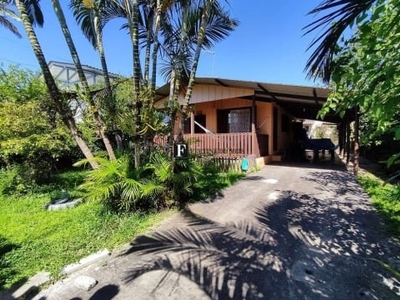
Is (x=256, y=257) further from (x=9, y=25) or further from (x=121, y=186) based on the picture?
(x=9, y=25)

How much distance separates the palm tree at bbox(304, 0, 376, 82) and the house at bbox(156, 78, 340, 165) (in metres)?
7.16

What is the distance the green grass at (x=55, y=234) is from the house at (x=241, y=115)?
200 inches

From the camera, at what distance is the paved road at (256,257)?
2990mm

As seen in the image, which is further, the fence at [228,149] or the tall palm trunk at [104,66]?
the fence at [228,149]

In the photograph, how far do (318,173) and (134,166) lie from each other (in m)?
6.82

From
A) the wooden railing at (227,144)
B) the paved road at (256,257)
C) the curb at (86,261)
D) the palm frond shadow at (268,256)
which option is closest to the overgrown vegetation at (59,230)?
the curb at (86,261)

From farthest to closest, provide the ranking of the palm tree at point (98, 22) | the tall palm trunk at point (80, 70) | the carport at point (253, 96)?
1. the carport at point (253, 96)
2. the palm tree at point (98, 22)
3. the tall palm trunk at point (80, 70)

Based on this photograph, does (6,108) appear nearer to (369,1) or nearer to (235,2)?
(235,2)

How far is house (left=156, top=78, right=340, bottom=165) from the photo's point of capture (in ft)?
34.3

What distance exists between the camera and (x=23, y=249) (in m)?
4.28

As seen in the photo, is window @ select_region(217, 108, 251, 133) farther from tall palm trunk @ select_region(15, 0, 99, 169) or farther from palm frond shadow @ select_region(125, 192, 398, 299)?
tall palm trunk @ select_region(15, 0, 99, 169)

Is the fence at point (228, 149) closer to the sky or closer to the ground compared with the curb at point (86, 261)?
closer to the sky

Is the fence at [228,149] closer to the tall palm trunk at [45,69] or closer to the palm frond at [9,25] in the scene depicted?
the tall palm trunk at [45,69]

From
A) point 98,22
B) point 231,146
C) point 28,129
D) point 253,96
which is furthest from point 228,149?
point 28,129
